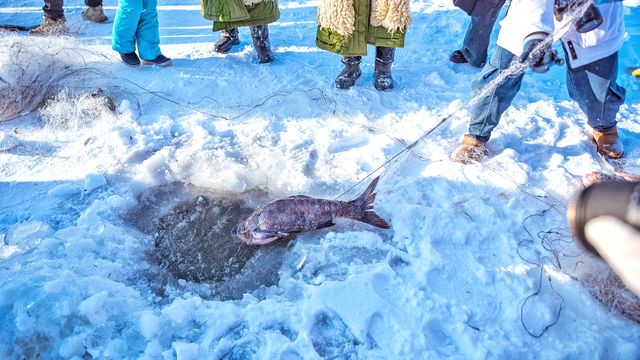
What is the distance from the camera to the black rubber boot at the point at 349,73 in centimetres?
456

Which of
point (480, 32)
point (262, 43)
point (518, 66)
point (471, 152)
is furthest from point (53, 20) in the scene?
point (518, 66)

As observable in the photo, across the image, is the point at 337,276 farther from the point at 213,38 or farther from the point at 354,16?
the point at 213,38

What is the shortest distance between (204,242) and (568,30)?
3034 mm

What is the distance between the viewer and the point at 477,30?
468 cm

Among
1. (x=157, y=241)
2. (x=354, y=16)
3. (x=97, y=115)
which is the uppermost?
(x=354, y=16)

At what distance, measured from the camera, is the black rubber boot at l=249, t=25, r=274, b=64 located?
496 cm

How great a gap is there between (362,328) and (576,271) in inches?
57.6

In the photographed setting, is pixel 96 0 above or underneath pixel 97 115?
above

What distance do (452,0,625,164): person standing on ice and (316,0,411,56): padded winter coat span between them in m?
1.05

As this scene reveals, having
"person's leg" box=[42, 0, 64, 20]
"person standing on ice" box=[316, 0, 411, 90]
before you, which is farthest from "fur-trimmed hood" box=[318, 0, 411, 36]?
"person's leg" box=[42, 0, 64, 20]

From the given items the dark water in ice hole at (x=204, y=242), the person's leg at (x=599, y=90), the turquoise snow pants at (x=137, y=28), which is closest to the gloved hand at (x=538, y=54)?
the person's leg at (x=599, y=90)

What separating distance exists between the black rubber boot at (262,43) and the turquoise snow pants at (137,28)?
1085mm

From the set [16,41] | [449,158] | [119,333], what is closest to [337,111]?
[449,158]

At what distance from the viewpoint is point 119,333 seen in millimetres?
2465
